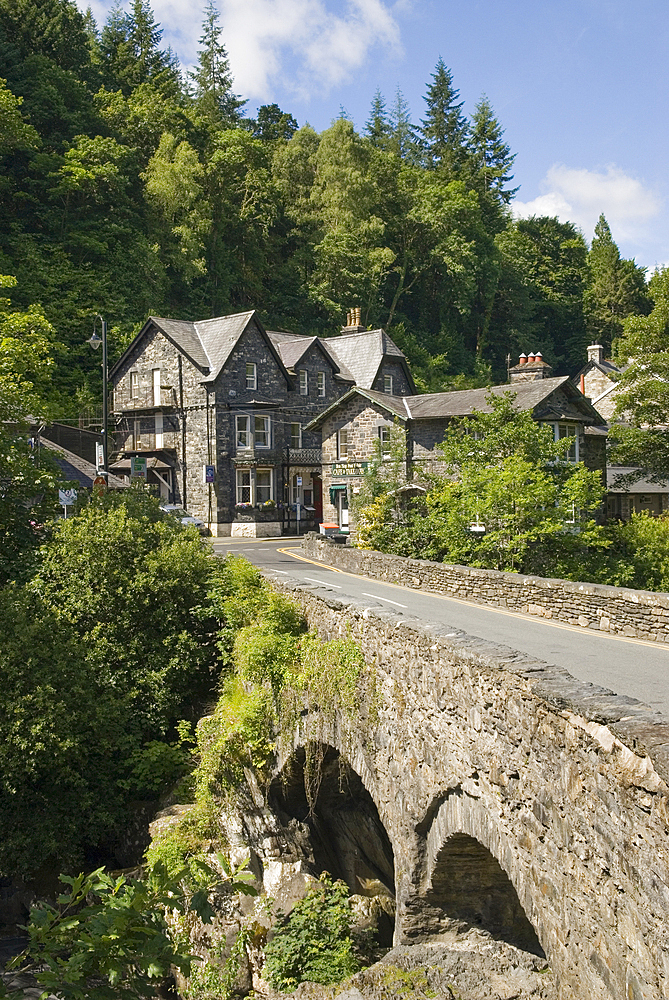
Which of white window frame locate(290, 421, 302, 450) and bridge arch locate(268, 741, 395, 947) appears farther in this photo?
white window frame locate(290, 421, 302, 450)

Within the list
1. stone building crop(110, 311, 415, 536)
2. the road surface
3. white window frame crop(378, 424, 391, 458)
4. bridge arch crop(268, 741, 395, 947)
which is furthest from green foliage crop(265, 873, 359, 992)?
stone building crop(110, 311, 415, 536)

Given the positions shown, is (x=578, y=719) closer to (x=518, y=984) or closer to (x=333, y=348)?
(x=518, y=984)

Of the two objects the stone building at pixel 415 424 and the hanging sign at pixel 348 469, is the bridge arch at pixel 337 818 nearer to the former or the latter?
the stone building at pixel 415 424

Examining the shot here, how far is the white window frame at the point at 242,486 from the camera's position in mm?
43000

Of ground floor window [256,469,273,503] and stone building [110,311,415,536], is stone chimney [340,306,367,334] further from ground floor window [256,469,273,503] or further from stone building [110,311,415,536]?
ground floor window [256,469,273,503]

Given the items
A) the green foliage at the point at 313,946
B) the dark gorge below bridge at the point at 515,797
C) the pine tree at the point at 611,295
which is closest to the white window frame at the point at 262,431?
the dark gorge below bridge at the point at 515,797

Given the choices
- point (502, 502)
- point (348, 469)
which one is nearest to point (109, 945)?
point (502, 502)

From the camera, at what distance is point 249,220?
60.1 m

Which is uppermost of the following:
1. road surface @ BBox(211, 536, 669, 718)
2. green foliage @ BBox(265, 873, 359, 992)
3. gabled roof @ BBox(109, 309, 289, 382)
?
gabled roof @ BBox(109, 309, 289, 382)

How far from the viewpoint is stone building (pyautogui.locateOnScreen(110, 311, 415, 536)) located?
139 feet

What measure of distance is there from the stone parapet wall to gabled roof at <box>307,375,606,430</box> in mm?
11776

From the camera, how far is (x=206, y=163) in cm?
5978

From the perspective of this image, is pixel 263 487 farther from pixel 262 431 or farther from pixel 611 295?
pixel 611 295

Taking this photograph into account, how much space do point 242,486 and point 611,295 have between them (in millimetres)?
57234
